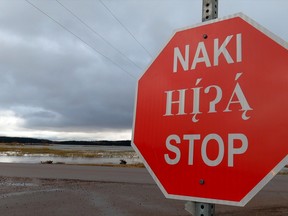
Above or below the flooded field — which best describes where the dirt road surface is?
below

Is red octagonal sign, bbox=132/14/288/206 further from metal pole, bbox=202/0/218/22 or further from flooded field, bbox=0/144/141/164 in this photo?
flooded field, bbox=0/144/141/164

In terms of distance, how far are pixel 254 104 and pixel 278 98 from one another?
0.35 ft

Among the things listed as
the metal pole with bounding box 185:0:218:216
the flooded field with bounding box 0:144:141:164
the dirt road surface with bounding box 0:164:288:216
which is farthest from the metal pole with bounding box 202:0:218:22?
the flooded field with bounding box 0:144:141:164

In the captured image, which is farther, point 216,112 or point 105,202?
point 105,202

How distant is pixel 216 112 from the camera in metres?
1.58

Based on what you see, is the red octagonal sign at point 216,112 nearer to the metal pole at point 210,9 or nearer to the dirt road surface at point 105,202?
the metal pole at point 210,9

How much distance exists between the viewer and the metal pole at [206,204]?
5.23 feet

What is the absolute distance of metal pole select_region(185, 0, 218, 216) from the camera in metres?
1.59

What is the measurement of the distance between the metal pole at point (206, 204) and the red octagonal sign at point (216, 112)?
0.05 m

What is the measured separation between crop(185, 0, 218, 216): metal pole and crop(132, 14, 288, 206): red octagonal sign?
0.15 ft

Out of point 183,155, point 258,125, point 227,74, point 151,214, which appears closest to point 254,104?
point 258,125

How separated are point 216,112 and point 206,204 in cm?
46

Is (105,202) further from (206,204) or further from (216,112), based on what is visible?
(216,112)

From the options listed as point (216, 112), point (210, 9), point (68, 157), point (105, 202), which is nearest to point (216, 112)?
point (216, 112)
